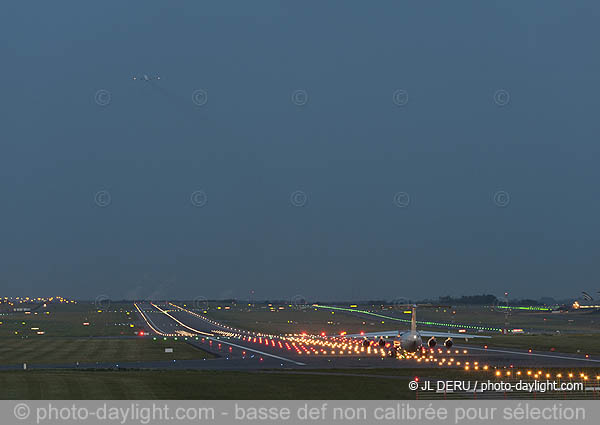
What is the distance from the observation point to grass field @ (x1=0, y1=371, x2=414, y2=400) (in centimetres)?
5262

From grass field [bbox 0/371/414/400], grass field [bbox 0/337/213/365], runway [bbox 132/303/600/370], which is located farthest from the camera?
grass field [bbox 0/337/213/365]

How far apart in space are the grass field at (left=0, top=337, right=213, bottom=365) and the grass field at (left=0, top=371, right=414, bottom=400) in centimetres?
2083

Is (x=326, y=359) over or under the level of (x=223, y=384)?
under

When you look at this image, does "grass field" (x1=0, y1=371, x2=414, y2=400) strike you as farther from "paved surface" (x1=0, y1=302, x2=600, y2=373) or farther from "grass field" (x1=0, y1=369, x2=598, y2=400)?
"paved surface" (x1=0, y1=302, x2=600, y2=373)

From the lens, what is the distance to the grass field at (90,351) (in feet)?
296

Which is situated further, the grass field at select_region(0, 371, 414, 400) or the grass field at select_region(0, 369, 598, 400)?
the grass field at select_region(0, 371, 414, 400)

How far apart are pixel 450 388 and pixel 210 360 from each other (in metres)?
36.5

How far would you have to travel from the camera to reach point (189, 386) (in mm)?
57750
